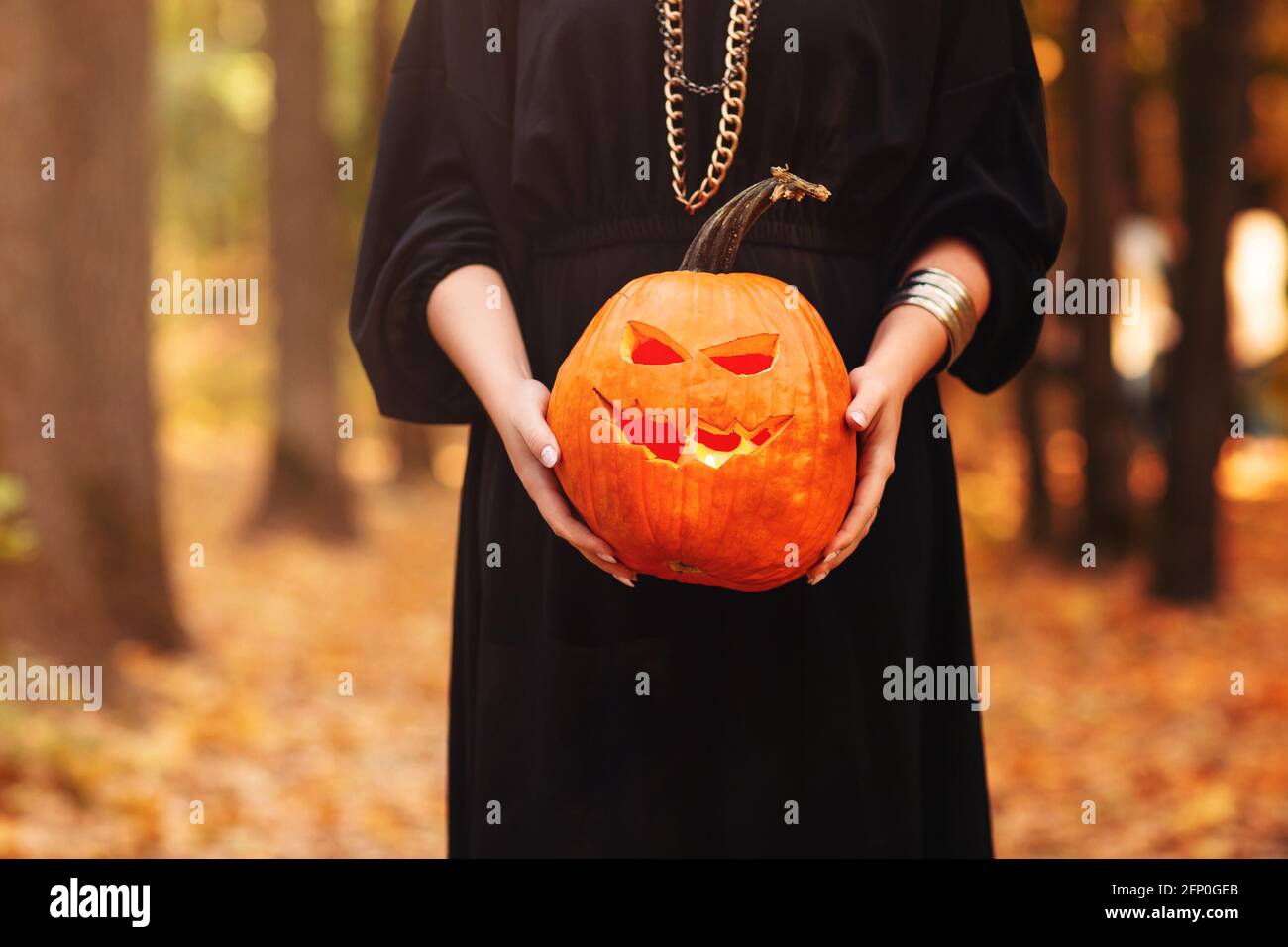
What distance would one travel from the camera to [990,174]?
6.15ft

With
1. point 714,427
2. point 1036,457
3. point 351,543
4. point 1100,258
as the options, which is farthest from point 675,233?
point 351,543

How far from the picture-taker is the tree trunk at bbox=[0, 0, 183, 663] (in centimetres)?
557

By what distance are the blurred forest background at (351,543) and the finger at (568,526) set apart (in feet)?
10.6

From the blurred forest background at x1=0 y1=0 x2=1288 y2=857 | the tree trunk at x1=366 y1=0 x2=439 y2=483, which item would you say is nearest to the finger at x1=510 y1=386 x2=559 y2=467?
the blurred forest background at x1=0 y1=0 x2=1288 y2=857

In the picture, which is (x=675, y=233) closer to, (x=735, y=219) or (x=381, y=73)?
(x=735, y=219)

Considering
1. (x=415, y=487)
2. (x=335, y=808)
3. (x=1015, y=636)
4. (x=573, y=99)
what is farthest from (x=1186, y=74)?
(x=415, y=487)

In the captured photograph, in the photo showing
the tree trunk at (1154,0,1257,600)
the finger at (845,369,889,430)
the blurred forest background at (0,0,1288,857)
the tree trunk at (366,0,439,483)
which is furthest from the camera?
the tree trunk at (366,0,439,483)

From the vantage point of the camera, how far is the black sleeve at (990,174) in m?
1.85

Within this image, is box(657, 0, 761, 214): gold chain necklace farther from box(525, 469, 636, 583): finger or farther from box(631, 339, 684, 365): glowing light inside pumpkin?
box(525, 469, 636, 583): finger

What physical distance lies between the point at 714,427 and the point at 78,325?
5157mm

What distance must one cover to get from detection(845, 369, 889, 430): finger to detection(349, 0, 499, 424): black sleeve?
63 cm

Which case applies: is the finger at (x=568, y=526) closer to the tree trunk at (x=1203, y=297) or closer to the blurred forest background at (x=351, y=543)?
the blurred forest background at (x=351, y=543)

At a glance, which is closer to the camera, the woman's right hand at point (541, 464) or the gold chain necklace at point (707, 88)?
the woman's right hand at point (541, 464)

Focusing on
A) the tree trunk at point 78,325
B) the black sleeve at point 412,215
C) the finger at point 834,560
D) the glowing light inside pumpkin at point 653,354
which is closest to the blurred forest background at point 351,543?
the tree trunk at point 78,325
